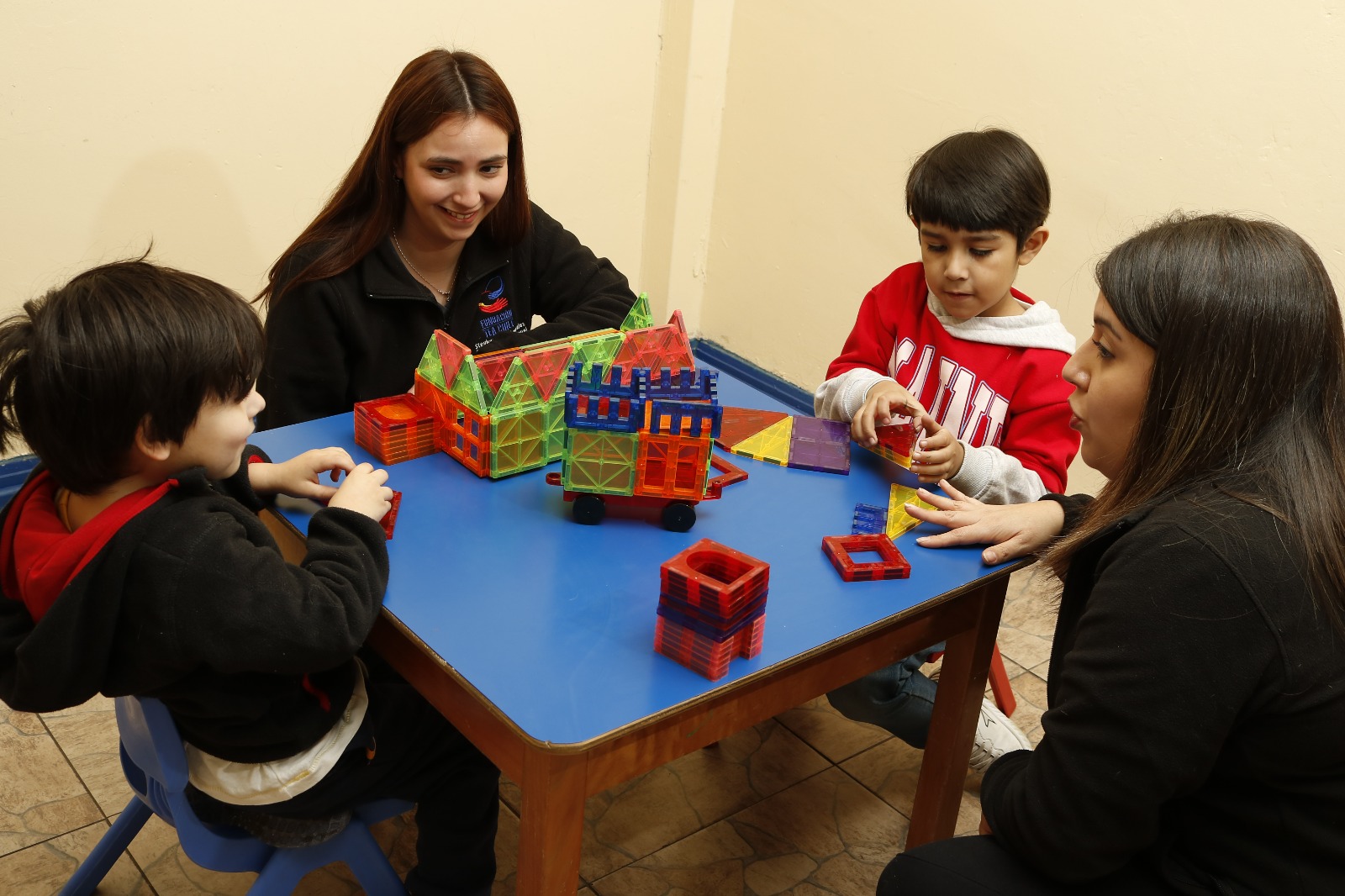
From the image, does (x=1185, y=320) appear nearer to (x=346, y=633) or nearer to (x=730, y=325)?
(x=346, y=633)

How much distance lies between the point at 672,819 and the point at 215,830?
3.17 ft

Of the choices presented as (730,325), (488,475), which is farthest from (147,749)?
(730,325)

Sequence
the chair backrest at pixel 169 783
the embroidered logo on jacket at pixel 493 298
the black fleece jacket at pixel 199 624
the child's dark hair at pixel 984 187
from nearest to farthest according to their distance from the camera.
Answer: the black fleece jacket at pixel 199 624, the chair backrest at pixel 169 783, the child's dark hair at pixel 984 187, the embroidered logo on jacket at pixel 493 298

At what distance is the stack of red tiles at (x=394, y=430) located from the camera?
1.73m

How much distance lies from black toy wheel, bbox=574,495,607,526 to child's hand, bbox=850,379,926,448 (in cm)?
56

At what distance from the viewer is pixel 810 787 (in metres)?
2.29

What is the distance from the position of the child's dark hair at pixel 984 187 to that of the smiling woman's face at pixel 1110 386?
1.64 ft

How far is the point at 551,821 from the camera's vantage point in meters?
1.25

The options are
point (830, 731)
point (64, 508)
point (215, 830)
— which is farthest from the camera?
point (830, 731)

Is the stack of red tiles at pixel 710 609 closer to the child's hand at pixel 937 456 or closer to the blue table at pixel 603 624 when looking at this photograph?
the blue table at pixel 603 624

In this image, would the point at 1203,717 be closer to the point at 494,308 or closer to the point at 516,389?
the point at 516,389

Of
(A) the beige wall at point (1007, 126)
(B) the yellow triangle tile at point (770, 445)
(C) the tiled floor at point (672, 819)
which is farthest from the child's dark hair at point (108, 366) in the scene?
(A) the beige wall at point (1007, 126)

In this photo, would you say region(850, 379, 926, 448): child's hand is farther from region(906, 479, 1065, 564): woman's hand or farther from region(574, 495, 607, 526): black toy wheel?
region(574, 495, 607, 526): black toy wheel

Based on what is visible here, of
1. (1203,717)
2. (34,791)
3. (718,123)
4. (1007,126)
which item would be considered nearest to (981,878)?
(1203,717)
